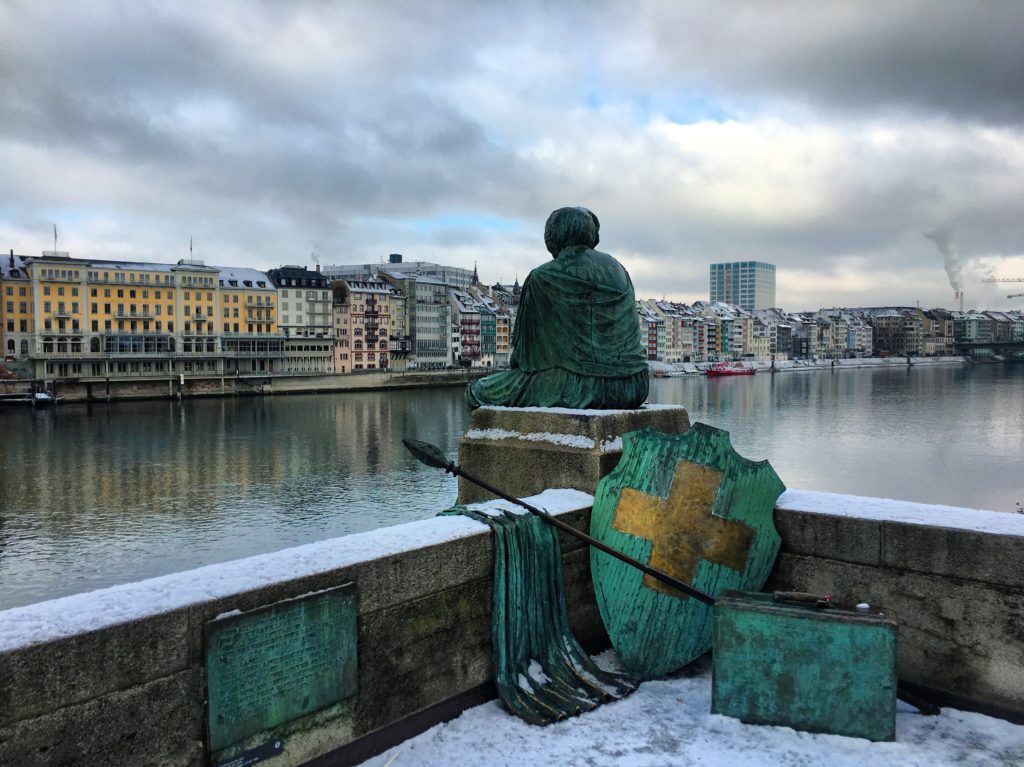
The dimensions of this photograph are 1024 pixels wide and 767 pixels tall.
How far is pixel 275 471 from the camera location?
3259 centimetres

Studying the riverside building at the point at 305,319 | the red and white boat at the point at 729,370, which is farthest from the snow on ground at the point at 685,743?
the red and white boat at the point at 729,370

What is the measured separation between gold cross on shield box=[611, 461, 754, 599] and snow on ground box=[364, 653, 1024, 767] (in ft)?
2.77

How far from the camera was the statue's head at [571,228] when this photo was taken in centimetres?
700

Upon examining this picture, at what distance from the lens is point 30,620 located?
3012 millimetres

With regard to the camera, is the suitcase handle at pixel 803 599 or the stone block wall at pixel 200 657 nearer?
the stone block wall at pixel 200 657

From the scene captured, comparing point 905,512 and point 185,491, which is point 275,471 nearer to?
point 185,491

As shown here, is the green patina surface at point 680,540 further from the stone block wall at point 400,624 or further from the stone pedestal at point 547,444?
the stone pedestal at point 547,444

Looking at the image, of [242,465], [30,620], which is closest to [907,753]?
[30,620]

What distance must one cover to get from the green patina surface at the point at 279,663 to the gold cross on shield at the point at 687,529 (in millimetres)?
1946

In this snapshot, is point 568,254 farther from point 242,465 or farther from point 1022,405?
point 1022,405

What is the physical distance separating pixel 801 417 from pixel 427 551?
5407cm

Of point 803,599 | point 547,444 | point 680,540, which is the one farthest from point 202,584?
point 547,444

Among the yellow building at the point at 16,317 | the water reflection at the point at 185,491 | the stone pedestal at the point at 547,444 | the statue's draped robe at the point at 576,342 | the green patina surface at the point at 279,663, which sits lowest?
the water reflection at the point at 185,491

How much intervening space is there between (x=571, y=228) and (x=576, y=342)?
104 centimetres
